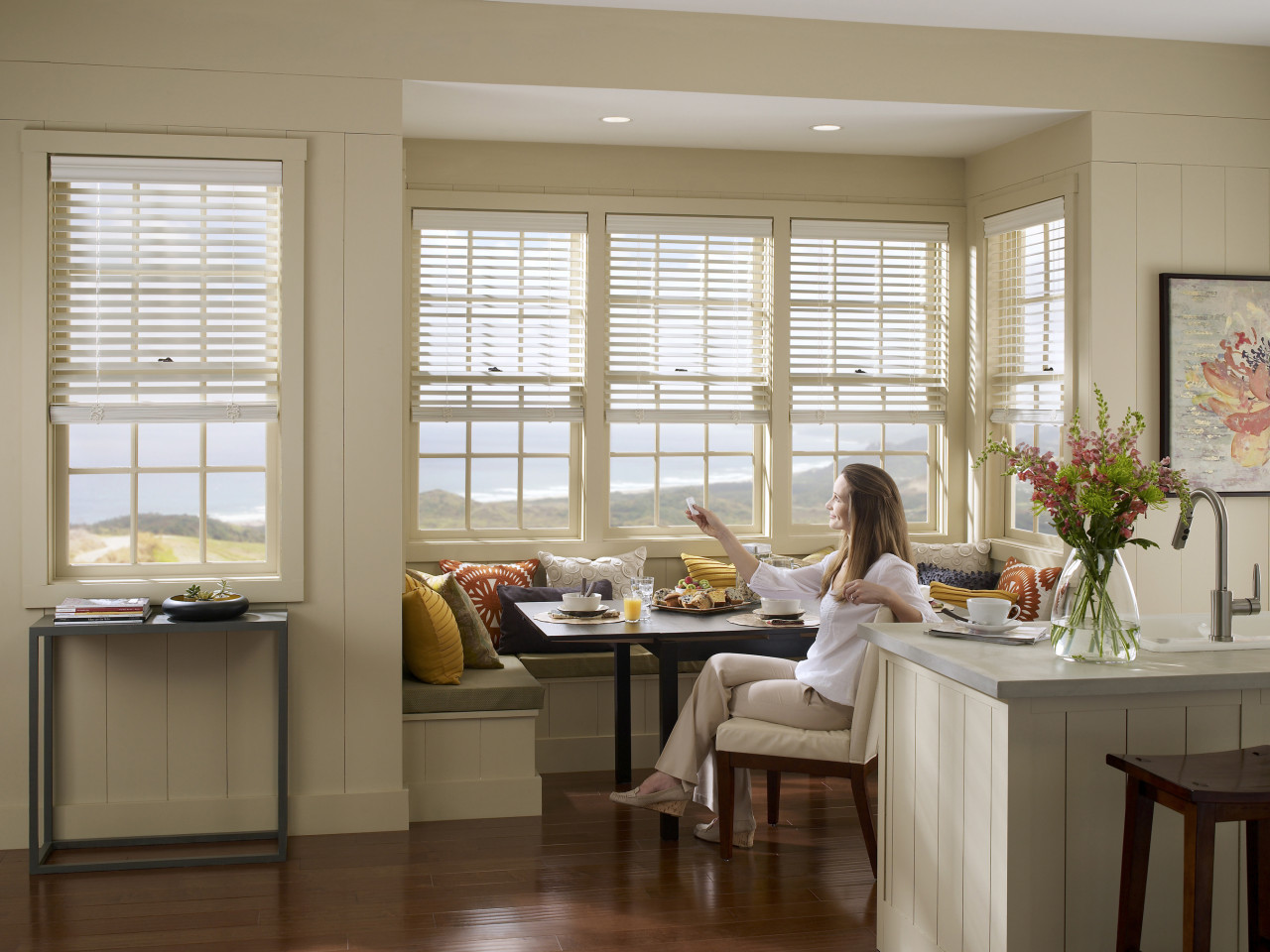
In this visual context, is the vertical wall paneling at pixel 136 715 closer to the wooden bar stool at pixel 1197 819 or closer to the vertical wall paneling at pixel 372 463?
the vertical wall paneling at pixel 372 463

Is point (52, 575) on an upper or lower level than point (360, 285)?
lower

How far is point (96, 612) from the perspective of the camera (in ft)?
12.1

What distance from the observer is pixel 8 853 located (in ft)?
12.6

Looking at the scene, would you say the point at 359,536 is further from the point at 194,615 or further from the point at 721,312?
the point at 721,312

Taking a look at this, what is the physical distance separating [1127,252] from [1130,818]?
299cm

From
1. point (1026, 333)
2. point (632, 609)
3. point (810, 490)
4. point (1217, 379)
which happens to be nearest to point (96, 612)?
point (632, 609)

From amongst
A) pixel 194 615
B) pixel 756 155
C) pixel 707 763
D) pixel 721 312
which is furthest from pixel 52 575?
pixel 756 155

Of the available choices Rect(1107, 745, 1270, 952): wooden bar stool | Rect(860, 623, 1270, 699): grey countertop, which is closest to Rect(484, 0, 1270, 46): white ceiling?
Rect(860, 623, 1270, 699): grey countertop

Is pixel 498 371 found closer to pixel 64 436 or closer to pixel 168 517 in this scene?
pixel 168 517

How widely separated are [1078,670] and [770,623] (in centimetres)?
163

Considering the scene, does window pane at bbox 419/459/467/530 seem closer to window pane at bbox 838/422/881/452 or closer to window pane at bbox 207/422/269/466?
window pane at bbox 207/422/269/466

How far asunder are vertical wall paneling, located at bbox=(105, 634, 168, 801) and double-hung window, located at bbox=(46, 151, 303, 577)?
29cm

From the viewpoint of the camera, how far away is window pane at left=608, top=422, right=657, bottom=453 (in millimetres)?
5578

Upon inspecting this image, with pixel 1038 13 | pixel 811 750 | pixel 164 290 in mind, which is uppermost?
pixel 1038 13
